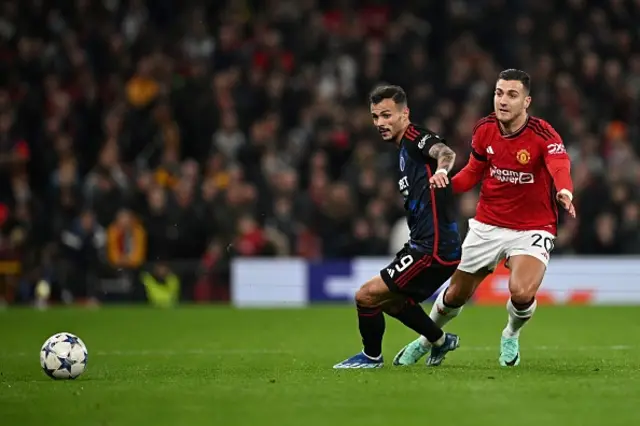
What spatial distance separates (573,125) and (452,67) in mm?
Answer: 2533

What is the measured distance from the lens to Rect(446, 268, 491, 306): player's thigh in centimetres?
978

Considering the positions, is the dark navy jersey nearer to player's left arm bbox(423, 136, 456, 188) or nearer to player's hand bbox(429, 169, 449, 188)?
player's left arm bbox(423, 136, 456, 188)

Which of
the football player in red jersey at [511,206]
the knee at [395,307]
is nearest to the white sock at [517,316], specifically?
the football player in red jersey at [511,206]

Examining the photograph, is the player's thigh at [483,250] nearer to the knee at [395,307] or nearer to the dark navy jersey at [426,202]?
the dark navy jersey at [426,202]

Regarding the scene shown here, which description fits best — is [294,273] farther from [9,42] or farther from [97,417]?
[97,417]

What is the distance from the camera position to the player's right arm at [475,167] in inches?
386

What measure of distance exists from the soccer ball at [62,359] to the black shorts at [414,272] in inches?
90.2

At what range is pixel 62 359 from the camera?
28.8 ft

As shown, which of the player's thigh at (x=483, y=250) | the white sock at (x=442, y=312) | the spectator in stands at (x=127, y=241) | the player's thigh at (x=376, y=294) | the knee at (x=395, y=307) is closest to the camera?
the player's thigh at (x=376, y=294)

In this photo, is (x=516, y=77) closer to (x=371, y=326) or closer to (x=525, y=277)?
(x=525, y=277)

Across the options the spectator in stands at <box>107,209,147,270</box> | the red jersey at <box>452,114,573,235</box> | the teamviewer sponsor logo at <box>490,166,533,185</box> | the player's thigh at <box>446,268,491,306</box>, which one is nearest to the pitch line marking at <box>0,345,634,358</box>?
the player's thigh at <box>446,268,491,306</box>

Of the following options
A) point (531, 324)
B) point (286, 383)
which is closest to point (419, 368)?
point (286, 383)

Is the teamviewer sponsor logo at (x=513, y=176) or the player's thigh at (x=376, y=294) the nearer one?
the player's thigh at (x=376, y=294)

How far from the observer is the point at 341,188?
1961 centimetres
